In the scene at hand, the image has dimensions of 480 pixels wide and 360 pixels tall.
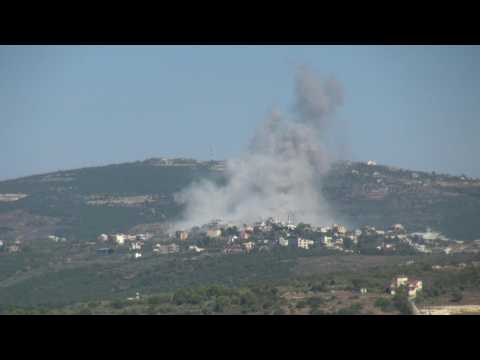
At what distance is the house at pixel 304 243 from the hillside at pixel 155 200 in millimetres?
7012

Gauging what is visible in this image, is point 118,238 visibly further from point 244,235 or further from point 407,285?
point 407,285

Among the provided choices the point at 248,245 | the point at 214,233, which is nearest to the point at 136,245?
the point at 214,233

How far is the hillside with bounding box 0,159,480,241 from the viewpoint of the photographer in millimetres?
46188

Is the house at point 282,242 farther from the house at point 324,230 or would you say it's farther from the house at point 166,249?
the house at point 166,249

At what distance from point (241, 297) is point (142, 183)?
111ft

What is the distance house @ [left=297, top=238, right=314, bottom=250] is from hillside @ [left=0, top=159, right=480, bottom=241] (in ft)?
23.0

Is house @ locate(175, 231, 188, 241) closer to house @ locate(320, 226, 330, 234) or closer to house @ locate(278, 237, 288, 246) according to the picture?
house @ locate(278, 237, 288, 246)

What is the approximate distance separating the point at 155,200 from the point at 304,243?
14402 mm

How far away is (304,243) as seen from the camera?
4125 centimetres

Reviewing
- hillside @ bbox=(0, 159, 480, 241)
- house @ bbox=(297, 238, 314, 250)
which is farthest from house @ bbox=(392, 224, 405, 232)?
house @ bbox=(297, 238, 314, 250)

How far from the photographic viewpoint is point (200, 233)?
155 feet

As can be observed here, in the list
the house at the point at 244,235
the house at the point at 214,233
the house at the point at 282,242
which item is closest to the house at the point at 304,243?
the house at the point at 282,242

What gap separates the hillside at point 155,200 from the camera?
4619 cm
